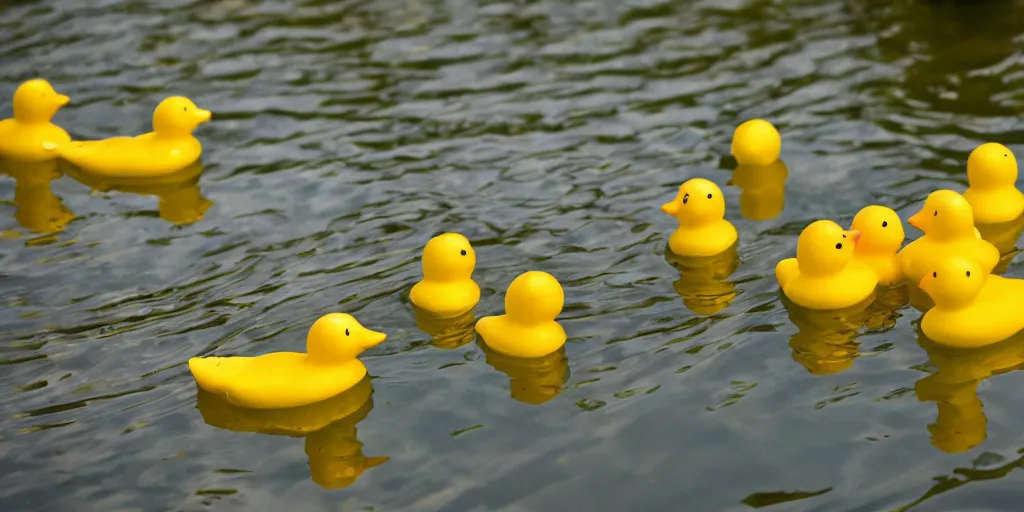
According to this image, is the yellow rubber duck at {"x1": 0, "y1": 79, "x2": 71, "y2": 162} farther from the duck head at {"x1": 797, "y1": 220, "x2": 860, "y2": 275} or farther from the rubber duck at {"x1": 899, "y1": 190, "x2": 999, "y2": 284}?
the rubber duck at {"x1": 899, "y1": 190, "x2": 999, "y2": 284}

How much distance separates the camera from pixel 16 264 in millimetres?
7953

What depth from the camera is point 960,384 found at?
6.23 m

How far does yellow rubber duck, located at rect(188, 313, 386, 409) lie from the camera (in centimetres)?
618

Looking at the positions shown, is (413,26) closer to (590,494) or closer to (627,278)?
(627,278)

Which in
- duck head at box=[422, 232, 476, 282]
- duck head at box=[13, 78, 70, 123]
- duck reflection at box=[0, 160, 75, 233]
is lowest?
duck head at box=[422, 232, 476, 282]

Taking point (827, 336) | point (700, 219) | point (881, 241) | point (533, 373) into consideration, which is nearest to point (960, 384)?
point (827, 336)

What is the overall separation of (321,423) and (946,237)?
375cm

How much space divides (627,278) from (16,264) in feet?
13.3

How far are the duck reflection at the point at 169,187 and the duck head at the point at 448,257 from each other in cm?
246

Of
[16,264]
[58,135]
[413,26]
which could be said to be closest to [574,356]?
[16,264]

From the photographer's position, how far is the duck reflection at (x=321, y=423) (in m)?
5.85

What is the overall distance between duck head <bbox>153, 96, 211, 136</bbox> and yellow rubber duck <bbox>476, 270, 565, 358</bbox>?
3.55 m

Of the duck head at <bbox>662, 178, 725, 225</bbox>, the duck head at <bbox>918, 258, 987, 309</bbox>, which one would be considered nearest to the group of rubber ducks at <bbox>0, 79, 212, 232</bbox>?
the duck head at <bbox>662, 178, 725, 225</bbox>

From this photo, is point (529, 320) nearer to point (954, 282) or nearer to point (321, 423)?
point (321, 423)
